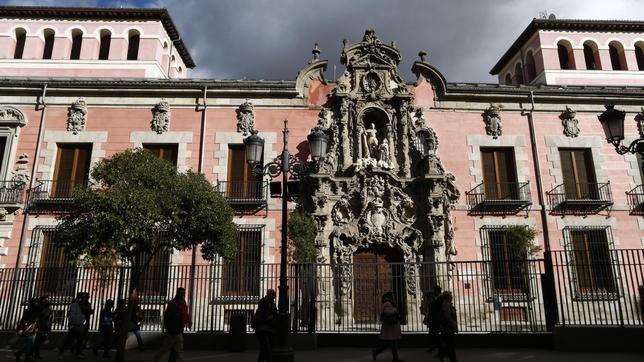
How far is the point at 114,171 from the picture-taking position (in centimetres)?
1159

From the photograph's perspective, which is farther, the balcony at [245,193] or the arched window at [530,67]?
the arched window at [530,67]

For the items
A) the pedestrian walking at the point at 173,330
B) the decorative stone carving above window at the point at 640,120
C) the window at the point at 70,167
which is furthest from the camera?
the decorative stone carving above window at the point at 640,120

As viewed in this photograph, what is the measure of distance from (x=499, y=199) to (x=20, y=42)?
24.2m

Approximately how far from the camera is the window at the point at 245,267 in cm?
1372

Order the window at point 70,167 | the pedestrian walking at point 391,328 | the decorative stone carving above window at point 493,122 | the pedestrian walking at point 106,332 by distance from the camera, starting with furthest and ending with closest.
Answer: the decorative stone carving above window at point 493,122
the window at point 70,167
the pedestrian walking at point 106,332
the pedestrian walking at point 391,328

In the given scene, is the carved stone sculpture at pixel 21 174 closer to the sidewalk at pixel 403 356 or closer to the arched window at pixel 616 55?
the sidewalk at pixel 403 356

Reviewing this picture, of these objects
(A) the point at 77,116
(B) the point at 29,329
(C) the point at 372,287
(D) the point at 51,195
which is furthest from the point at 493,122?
(D) the point at 51,195

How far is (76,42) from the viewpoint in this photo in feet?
77.6

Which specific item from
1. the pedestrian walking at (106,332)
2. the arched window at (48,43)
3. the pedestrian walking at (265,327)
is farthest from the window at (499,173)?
the arched window at (48,43)

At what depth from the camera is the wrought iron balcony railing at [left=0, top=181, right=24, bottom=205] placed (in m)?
16.2

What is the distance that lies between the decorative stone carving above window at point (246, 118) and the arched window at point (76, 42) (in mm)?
11470

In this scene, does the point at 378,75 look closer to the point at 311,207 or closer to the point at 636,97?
the point at 311,207

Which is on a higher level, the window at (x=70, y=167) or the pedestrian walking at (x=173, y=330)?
the window at (x=70, y=167)

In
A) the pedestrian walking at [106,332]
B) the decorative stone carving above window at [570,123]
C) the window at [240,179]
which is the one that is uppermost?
the decorative stone carving above window at [570,123]
